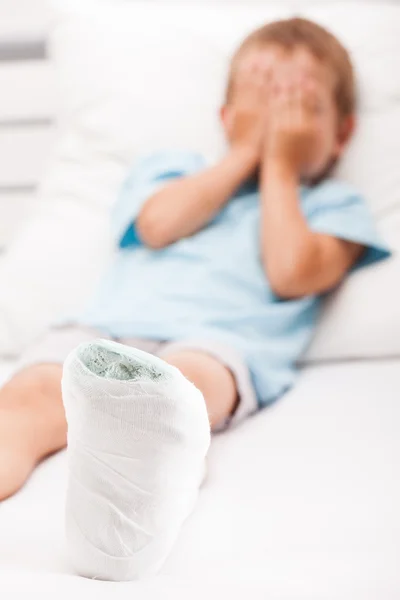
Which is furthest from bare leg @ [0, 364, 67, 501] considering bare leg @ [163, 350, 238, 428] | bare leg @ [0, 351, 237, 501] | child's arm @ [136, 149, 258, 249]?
child's arm @ [136, 149, 258, 249]

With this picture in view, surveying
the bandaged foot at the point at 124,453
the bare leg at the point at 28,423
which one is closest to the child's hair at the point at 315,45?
the bare leg at the point at 28,423

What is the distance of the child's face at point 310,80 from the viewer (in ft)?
3.41

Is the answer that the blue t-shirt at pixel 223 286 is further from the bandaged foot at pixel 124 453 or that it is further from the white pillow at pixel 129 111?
the bandaged foot at pixel 124 453

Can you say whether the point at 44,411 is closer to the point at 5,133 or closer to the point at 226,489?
the point at 226,489

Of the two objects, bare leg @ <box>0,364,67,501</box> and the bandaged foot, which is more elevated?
the bandaged foot

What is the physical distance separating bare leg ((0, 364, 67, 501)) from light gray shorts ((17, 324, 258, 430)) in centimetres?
5

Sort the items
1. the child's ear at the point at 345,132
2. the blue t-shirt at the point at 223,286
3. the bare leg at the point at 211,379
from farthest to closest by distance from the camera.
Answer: the child's ear at the point at 345,132, the blue t-shirt at the point at 223,286, the bare leg at the point at 211,379

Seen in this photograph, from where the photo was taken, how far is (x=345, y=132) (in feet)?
3.57

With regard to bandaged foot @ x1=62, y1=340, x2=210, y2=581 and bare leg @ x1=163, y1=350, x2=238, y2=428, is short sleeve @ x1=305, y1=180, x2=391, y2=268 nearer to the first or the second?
bare leg @ x1=163, y1=350, x2=238, y2=428

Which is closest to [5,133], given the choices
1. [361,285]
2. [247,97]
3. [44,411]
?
[247,97]

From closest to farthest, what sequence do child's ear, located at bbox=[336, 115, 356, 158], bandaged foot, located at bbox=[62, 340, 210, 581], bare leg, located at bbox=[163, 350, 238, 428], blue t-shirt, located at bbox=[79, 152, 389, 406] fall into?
bandaged foot, located at bbox=[62, 340, 210, 581] → bare leg, located at bbox=[163, 350, 238, 428] → blue t-shirt, located at bbox=[79, 152, 389, 406] → child's ear, located at bbox=[336, 115, 356, 158]

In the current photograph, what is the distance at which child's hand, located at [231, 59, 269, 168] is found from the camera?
1.05 meters

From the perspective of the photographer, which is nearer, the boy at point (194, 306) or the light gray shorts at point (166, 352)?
the boy at point (194, 306)

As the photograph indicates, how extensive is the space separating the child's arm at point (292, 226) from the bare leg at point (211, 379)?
0.18 m
